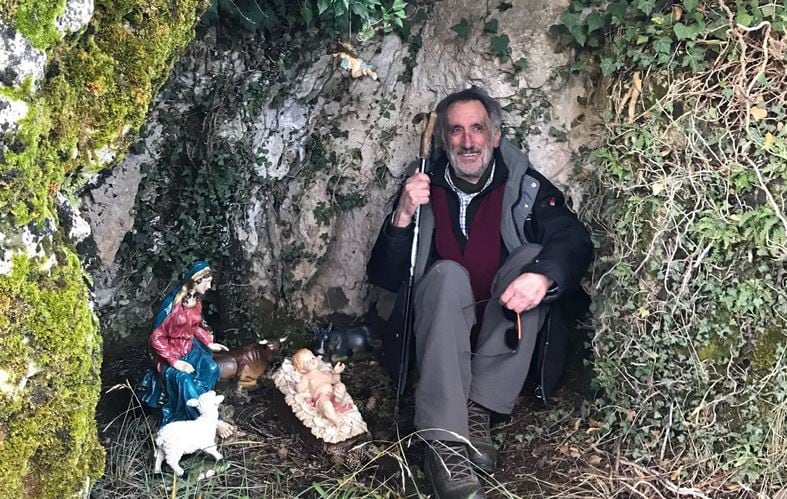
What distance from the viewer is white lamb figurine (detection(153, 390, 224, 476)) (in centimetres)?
335

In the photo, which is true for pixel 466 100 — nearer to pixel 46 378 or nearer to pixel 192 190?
pixel 192 190

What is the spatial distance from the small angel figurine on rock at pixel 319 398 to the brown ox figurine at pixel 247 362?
0.25 meters

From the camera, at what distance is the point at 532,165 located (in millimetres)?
4434

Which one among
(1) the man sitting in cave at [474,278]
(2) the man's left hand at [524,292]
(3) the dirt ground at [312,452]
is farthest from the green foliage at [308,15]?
(3) the dirt ground at [312,452]

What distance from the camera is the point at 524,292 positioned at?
12.3 feet

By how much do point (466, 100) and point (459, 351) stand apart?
4.37ft

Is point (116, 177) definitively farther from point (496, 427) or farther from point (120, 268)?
point (496, 427)

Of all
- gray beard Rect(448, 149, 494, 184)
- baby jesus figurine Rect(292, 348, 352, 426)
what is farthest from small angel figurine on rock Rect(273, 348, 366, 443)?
gray beard Rect(448, 149, 494, 184)

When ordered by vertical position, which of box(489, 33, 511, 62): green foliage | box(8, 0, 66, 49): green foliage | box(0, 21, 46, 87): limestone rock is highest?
box(489, 33, 511, 62): green foliage

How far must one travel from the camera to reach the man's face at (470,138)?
417 centimetres

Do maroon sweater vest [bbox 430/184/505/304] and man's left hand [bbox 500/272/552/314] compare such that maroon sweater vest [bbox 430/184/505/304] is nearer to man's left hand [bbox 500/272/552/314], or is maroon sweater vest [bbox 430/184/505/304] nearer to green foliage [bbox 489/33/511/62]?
man's left hand [bbox 500/272/552/314]

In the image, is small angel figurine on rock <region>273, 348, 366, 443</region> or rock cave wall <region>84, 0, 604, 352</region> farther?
rock cave wall <region>84, 0, 604, 352</region>

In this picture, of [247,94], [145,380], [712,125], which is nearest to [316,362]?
[145,380]

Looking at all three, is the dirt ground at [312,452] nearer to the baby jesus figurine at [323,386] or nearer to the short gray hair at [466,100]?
the baby jesus figurine at [323,386]
